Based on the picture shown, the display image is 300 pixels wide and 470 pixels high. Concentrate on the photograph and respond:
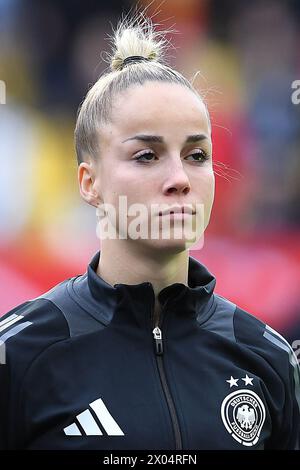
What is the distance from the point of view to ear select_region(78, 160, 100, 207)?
5.82 ft

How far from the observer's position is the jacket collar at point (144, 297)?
166 cm

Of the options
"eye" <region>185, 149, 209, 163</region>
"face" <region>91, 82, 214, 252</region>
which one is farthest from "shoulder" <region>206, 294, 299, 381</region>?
"eye" <region>185, 149, 209, 163</region>

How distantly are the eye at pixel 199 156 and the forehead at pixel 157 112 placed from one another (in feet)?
0.16

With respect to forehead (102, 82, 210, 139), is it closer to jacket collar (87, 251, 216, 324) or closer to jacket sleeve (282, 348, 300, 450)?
jacket collar (87, 251, 216, 324)

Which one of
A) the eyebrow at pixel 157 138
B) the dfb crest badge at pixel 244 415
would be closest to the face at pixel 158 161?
the eyebrow at pixel 157 138

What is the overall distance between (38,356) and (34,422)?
14 cm

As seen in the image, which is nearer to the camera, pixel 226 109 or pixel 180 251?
pixel 180 251

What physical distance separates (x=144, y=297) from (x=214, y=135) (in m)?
2.74

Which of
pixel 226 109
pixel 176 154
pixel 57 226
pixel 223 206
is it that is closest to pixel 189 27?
pixel 226 109

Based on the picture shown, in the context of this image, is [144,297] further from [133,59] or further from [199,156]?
→ [133,59]

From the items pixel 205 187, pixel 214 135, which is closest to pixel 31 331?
pixel 205 187

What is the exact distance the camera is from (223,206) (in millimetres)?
4211

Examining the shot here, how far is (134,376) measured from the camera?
1.62 metres
